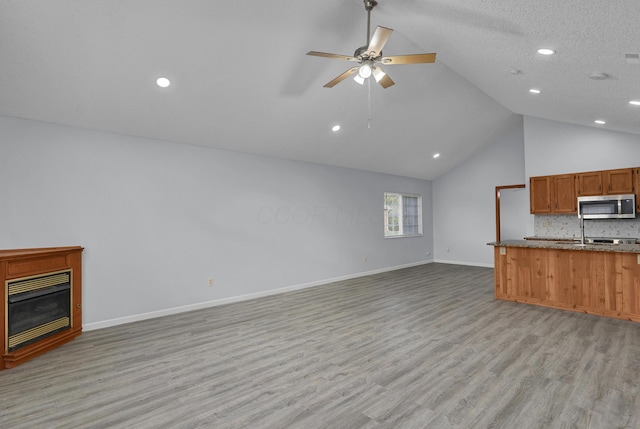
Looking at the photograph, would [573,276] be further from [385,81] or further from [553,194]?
[385,81]

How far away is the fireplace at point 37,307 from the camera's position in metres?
3.09

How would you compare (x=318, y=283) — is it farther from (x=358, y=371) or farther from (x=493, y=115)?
(x=493, y=115)

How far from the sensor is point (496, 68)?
380 centimetres

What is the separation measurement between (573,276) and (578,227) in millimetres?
2427

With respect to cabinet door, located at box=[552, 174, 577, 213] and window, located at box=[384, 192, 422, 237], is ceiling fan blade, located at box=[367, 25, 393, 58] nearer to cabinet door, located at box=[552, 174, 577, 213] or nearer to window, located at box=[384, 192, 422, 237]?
cabinet door, located at box=[552, 174, 577, 213]

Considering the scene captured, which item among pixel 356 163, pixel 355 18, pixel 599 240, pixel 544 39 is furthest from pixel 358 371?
pixel 599 240

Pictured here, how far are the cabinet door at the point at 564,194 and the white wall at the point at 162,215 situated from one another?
4.32m

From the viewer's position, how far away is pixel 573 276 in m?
4.56

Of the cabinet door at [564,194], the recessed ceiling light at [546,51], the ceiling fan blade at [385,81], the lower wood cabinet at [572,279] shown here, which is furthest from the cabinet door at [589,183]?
the ceiling fan blade at [385,81]

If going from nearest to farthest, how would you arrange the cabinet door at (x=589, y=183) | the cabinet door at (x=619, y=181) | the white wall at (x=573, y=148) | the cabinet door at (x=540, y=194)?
the cabinet door at (x=619, y=181) < the white wall at (x=573, y=148) < the cabinet door at (x=589, y=183) < the cabinet door at (x=540, y=194)

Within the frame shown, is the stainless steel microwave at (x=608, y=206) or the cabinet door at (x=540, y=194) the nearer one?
the stainless steel microwave at (x=608, y=206)

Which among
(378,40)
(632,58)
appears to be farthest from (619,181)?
(378,40)

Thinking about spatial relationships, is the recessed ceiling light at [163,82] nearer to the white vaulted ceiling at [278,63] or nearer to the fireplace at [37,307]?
the white vaulted ceiling at [278,63]

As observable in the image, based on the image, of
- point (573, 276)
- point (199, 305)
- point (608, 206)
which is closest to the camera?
point (573, 276)
